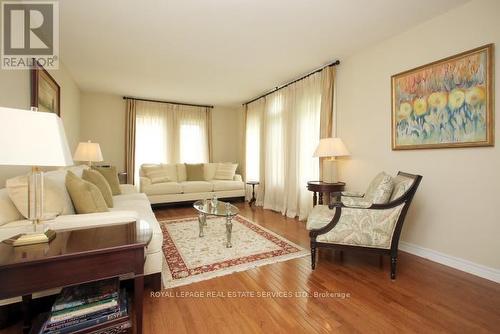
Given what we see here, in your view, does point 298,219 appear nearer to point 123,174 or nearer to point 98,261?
point 98,261

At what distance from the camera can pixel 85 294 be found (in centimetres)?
129

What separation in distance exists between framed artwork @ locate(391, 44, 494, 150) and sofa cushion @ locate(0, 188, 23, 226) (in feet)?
11.1

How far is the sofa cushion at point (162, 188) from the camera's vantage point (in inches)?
179

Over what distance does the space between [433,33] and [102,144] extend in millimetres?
5711

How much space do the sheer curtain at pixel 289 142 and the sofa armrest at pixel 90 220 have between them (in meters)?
2.76

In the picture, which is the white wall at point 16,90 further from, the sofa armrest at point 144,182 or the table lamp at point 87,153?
the sofa armrest at point 144,182

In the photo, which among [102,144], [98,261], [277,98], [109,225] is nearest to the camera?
[98,261]

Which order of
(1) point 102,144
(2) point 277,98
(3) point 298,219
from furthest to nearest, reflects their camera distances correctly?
(1) point 102,144, (2) point 277,98, (3) point 298,219

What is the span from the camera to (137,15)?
223cm

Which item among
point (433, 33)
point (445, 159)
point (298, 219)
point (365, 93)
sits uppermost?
point (433, 33)

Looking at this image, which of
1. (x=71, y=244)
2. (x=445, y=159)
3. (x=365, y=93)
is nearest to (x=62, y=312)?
(x=71, y=244)

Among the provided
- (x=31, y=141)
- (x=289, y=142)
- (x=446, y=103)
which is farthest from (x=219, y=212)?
(x=446, y=103)

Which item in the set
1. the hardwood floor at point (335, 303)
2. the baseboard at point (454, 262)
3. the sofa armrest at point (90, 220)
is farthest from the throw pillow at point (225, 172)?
the sofa armrest at point (90, 220)

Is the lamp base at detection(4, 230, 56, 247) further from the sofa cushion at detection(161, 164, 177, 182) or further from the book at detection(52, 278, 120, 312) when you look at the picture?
the sofa cushion at detection(161, 164, 177, 182)
